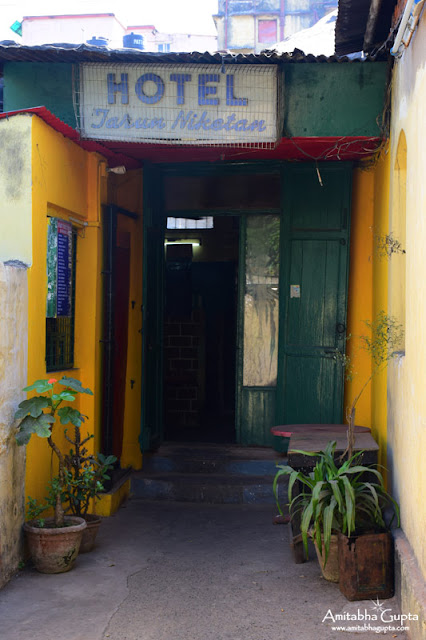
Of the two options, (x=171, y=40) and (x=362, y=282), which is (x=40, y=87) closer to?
(x=362, y=282)

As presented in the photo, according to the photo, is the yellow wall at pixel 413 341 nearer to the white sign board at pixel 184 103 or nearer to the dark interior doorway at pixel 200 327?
the white sign board at pixel 184 103

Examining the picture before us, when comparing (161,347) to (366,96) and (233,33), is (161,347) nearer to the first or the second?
(366,96)

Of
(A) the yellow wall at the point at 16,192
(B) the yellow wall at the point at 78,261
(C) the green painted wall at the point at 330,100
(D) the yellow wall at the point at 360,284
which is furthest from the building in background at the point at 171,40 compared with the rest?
(A) the yellow wall at the point at 16,192

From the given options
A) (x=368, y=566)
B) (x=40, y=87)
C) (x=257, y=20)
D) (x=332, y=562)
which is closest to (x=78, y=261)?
(x=40, y=87)

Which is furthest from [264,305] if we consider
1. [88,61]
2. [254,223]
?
[88,61]

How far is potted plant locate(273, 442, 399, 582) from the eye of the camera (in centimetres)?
453

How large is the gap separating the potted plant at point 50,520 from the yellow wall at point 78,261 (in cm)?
32

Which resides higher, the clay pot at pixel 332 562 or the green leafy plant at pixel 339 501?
the green leafy plant at pixel 339 501

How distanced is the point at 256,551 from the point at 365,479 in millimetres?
1094

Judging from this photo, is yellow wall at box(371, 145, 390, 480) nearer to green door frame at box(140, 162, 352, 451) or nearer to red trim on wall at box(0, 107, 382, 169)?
red trim on wall at box(0, 107, 382, 169)

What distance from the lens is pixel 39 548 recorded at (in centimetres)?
494

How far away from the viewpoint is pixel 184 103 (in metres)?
5.86

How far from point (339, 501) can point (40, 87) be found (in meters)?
4.13

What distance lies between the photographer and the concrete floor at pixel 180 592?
13.6 feet
